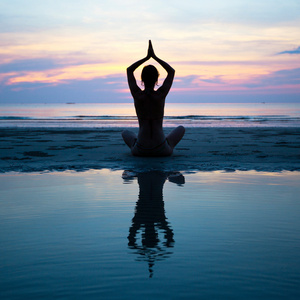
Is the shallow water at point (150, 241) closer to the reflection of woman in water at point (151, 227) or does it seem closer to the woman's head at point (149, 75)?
the reflection of woman in water at point (151, 227)

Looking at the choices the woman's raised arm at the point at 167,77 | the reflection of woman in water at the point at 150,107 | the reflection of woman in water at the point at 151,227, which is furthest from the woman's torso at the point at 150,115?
the reflection of woman in water at the point at 151,227

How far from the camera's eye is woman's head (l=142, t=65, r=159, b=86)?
6.55 m

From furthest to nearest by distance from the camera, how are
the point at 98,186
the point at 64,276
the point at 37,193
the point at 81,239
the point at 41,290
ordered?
the point at 98,186 < the point at 37,193 < the point at 81,239 < the point at 64,276 < the point at 41,290

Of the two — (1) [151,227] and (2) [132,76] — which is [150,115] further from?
(1) [151,227]

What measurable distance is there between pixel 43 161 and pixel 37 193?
284cm

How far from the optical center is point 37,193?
4.27 m

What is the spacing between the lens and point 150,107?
685 cm

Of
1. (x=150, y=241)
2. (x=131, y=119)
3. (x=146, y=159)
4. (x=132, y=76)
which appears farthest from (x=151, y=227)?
(x=131, y=119)

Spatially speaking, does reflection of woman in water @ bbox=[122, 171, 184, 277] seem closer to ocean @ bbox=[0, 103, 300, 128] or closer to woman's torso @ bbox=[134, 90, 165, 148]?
woman's torso @ bbox=[134, 90, 165, 148]

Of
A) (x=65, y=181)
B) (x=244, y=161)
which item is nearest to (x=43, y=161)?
(x=65, y=181)

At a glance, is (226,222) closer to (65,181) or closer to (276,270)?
(276,270)

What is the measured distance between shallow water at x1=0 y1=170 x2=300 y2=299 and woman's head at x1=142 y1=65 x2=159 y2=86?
8.33 ft

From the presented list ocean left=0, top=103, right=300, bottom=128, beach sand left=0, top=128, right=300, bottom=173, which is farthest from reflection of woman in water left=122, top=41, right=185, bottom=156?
ocean left=0, top=103, right=300, bottom=128

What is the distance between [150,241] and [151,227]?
1.10 ft
